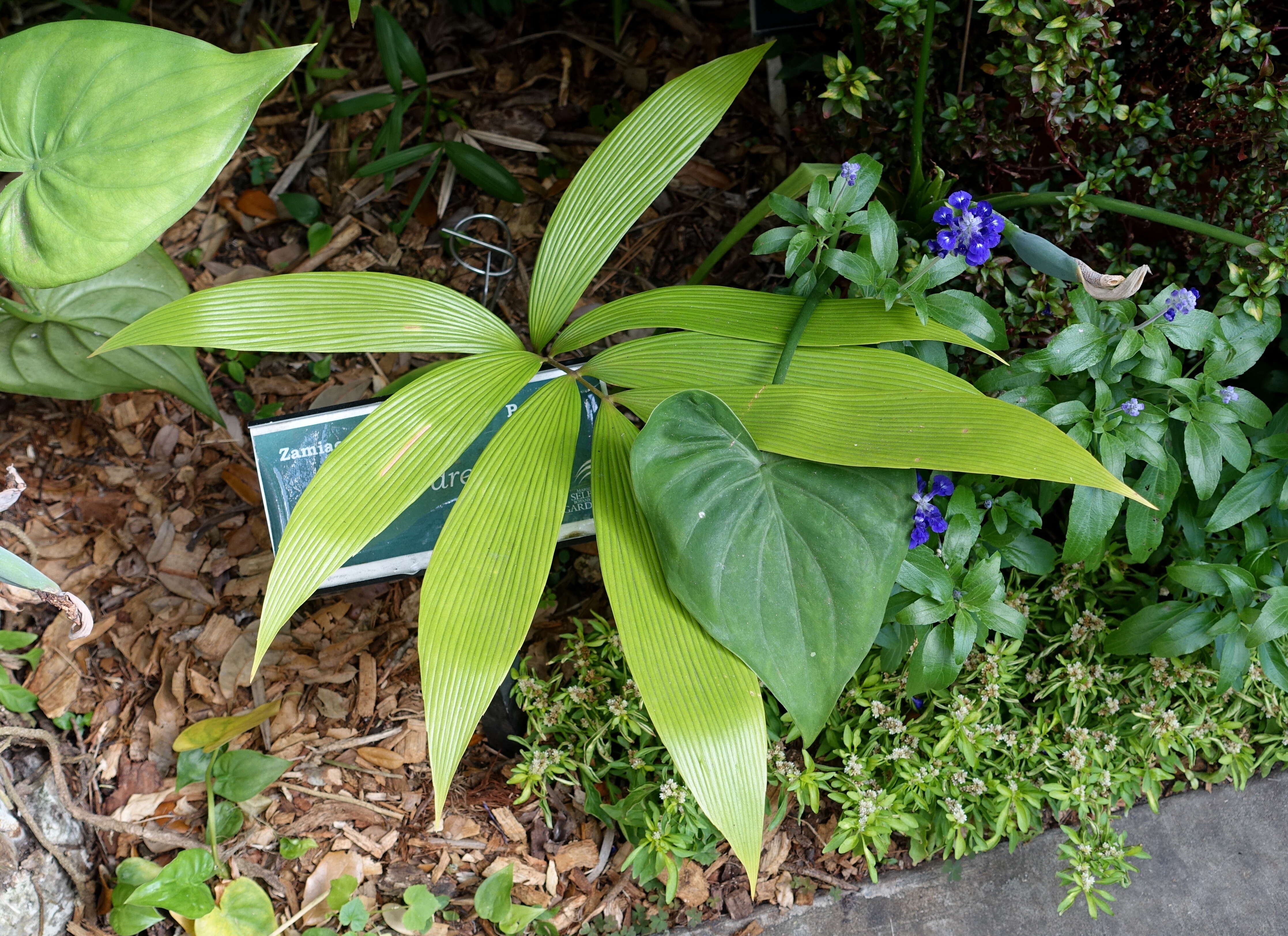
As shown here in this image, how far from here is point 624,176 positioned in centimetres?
128

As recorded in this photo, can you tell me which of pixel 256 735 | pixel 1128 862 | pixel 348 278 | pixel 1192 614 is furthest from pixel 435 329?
pixel 1128 862

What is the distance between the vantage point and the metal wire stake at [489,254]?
1.68 metres

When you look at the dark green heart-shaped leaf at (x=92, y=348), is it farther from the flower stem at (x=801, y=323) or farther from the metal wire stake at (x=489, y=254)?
the flower stem at (x=801, y=323)

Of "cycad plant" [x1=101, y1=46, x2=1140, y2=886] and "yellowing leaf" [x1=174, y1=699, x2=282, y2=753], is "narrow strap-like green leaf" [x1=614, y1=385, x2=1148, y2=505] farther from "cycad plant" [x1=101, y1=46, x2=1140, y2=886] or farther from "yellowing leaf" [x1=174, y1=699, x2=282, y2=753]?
"yellowing leaf" [x1=174, y1=699, x2=282, y2=753]

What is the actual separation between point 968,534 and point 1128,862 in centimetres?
64

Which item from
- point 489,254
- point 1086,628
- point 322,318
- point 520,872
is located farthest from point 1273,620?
point 489,254

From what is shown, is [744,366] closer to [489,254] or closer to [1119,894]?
[489,254]

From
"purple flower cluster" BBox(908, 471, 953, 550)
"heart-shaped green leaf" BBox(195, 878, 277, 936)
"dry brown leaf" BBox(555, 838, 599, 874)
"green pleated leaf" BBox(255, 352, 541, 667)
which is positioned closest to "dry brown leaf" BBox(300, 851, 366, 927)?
"heart-shaped green leaf" BBox(195, 878, 277, 936)

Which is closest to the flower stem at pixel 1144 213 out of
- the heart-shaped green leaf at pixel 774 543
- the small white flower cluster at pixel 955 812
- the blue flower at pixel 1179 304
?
the blue flower at pixel 1179 304

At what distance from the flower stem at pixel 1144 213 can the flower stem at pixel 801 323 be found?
0.26 m

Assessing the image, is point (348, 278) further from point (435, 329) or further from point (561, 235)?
point (561, 235)

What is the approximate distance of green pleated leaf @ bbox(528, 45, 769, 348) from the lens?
127cm

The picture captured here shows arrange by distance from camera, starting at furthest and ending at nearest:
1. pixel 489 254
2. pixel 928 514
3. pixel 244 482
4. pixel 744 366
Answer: pixel 489 254, pixel 244 482, pixel 744 366, pixel 928 514

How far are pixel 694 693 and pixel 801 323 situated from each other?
19.8 inches
